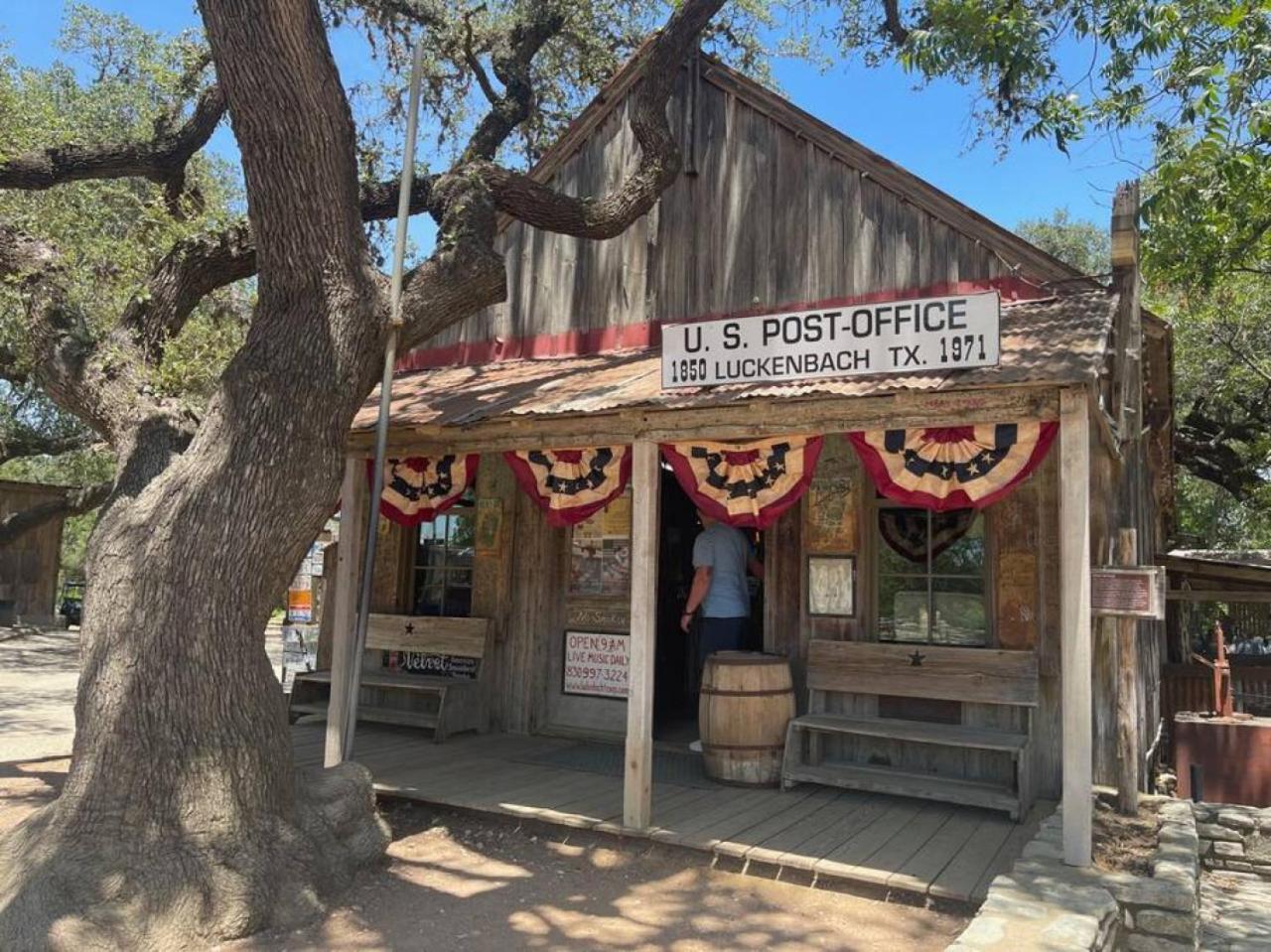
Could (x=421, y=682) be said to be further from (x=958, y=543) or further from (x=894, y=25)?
(x=894, y=25)

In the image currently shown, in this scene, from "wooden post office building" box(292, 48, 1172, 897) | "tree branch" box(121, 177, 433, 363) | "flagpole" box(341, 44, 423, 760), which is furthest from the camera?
"tree branch" box(121, 177, 433, 363)

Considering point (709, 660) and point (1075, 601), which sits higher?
point (1075, 601)

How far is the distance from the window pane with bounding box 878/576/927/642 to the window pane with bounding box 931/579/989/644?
9cm

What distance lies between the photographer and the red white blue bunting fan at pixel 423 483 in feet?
24.6

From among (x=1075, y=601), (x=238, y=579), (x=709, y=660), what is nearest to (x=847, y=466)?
(x=709, y=660)

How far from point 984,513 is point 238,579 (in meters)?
5.20

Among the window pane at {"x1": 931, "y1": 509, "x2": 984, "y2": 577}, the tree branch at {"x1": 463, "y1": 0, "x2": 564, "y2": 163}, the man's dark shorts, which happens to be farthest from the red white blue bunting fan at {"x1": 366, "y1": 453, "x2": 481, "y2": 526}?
the tree branch at {"x1": 463, "y1": 0, "x2": 564, "y2": 163}

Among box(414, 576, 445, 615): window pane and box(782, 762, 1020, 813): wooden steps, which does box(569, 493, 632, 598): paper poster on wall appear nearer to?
box(414, 576, 445, 615): window pane

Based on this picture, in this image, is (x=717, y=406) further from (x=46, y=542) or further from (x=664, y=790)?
(x=46, y=542)

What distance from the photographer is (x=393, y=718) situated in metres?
8.90

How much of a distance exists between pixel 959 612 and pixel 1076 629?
7.38ft

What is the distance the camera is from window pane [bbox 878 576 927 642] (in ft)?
24.1

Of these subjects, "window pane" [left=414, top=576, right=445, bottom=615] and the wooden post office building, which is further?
"window pane" [left=414, top=576, right=445, bottom=615]

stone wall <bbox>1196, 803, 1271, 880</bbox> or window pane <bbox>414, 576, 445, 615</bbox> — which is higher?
window pane <bbox>414, 576, 445, 615</bbox>
